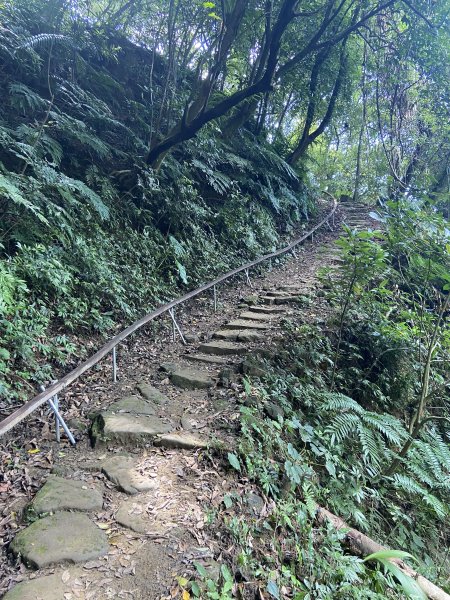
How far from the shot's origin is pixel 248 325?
606 cm

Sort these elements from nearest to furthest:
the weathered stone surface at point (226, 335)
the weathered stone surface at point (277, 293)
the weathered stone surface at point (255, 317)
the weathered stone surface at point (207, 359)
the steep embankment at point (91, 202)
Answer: the steep embankment at point (91, 202), the weathered stone surface at point (207, 359), the weathered stone surface at point (226, 335), the weathered stone surface at point (255, 317), the weathered stone surface at point (277, 293)

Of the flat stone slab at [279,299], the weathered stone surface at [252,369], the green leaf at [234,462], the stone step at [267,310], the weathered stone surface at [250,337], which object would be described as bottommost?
the green leaf at [234,462]

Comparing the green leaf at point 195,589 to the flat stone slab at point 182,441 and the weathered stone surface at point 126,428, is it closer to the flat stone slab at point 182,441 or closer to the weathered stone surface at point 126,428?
the flat stone slab at point 182,441

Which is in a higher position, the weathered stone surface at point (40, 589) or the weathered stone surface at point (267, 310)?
the weathered stone surface at point (267, 310)

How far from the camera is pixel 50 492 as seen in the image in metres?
2.65

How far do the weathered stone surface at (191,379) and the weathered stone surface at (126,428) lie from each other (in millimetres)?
792

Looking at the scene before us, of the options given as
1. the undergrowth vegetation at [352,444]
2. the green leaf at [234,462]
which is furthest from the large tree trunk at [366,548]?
the green leaf at [234,462]

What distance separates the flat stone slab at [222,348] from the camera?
17.1 ft

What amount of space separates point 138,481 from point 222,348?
8.60 feet

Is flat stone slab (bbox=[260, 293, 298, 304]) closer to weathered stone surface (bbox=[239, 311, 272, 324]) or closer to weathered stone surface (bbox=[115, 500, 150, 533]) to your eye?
weathered stone surface (bbox=[239, 311, 272, 324])

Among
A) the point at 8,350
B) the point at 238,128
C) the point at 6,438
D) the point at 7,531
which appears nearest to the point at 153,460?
the point at 7,531

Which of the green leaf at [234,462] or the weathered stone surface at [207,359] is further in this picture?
the weathered stone surface at [207,359]

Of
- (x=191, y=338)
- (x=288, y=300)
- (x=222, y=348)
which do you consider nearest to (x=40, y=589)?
(x=222, y=348)

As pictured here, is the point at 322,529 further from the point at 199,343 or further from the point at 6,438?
the point at 199,343
